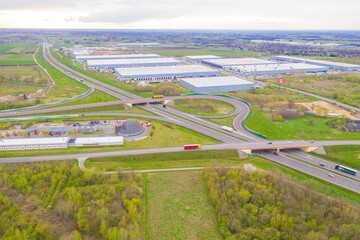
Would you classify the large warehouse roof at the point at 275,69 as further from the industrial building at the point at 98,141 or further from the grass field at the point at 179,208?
the grass field at the point at 179,208

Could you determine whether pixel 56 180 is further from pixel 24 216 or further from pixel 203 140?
pixel 203 140

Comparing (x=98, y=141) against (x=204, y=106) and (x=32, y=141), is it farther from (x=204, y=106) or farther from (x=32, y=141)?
(x=204, y=106)

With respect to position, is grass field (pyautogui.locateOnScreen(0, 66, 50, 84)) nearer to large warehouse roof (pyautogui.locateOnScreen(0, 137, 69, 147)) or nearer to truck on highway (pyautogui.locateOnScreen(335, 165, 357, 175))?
large warehouse roof (pyautogui.locateOnScreen(0, 137, 69, 147))

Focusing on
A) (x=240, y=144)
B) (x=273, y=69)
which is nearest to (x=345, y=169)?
(x=240, y=144)

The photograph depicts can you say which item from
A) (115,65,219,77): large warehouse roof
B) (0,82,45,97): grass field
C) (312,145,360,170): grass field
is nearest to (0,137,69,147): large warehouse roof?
(0,82,45,97): grass field

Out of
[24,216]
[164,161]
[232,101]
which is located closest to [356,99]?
[232,101]
